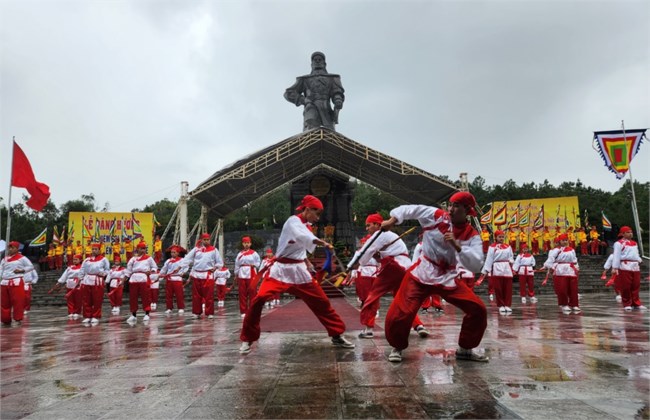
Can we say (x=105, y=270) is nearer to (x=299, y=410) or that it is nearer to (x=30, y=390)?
(x=30, y=390)

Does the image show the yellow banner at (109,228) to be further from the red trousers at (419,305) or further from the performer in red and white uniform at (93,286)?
the red trousers at (419,305)

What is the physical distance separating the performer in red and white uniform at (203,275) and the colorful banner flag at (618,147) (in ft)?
29.4

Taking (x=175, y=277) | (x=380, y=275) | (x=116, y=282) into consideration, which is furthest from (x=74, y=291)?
(x=380, y=275)

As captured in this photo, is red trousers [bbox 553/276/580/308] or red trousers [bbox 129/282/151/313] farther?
red trousers [bbox 129/282/151/313]

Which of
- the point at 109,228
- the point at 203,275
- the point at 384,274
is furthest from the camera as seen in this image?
the point at 109,228

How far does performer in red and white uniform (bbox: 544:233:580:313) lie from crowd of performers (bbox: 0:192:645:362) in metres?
0.02

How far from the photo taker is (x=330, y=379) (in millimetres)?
3258

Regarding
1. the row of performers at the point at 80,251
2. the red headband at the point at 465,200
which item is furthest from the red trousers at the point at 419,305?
the row of performers at the point at 80,251

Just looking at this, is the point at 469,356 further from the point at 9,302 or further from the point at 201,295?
the point at 9,302

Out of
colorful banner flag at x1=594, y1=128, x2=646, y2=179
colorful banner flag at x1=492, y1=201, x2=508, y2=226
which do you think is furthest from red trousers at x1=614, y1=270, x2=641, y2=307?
colorful banner flag at x1=492, y1=201, x2=508, y2=226

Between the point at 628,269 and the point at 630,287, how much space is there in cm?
38

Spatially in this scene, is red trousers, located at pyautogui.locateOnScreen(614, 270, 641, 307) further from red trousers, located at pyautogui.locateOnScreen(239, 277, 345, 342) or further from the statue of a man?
the statue of a man

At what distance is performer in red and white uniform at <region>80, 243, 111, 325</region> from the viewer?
9219mm

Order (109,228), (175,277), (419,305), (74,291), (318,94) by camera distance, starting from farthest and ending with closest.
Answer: (318,94) < (109,228) < (175,277) < (74,291) < (419,305)
